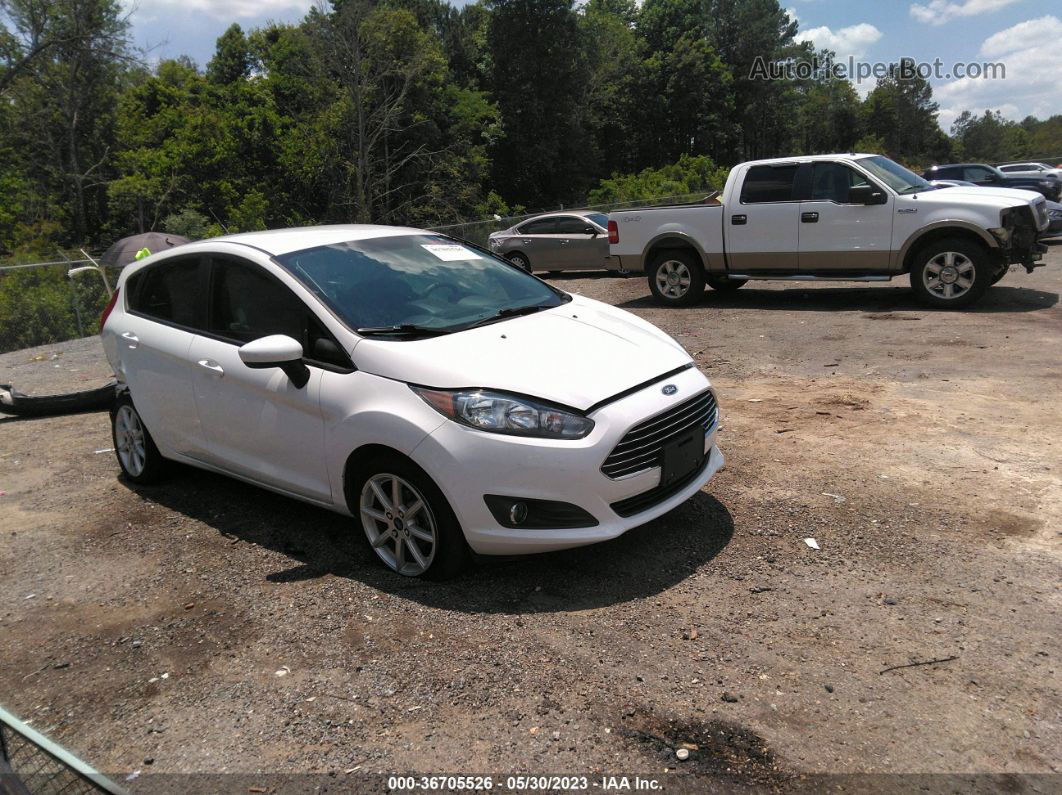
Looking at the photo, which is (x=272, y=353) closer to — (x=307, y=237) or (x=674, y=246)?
(x=307, y=237)

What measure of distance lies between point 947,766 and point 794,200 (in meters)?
9.73

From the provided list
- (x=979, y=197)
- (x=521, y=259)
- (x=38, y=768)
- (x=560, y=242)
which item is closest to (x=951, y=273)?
(x=979, y=197)

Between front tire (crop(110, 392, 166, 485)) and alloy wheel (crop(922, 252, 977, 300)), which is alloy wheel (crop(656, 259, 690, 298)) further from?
front tire (crop(110, 392, 166, 485))

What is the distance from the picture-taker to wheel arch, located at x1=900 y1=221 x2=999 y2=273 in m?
10.0

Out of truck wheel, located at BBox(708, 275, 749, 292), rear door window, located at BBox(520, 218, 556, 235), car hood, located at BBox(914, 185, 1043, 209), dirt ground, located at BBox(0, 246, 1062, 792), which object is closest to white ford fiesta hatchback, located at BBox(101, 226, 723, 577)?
dirt ground, located at BBox(0, 246, 1062, 792)

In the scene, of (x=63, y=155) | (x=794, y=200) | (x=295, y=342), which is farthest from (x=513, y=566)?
(x=63, y=155)

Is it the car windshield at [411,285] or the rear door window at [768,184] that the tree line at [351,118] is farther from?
the car windshield at [411,285]

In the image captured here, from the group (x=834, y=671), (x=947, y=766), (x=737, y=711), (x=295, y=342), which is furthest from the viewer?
(x=295, y=342)

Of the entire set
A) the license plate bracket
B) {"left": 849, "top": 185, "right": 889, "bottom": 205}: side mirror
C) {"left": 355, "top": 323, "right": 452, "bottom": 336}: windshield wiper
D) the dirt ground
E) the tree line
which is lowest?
the dirt ground

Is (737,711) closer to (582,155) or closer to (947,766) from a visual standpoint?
(947,766)

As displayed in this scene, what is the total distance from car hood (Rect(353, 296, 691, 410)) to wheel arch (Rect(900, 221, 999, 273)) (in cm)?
717

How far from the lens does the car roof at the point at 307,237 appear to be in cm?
491

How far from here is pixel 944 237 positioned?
10.4 metres

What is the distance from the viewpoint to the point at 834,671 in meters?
3.22
